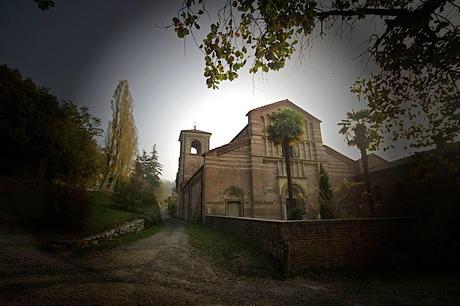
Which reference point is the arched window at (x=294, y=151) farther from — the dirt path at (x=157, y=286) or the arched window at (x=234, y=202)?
the dirt path at (x=157, y=286)

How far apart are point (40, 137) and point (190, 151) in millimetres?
20456

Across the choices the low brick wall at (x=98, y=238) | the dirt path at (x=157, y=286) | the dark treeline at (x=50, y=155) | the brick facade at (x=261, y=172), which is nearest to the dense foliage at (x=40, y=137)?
the dark treeline at (x=50, y=155)

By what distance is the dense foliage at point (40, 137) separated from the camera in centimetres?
1338

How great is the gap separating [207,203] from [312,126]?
1471 cm

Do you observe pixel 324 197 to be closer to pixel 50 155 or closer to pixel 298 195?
pixel 298 195

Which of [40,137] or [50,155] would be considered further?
[50,155]

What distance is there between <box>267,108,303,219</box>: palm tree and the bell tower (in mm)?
17815

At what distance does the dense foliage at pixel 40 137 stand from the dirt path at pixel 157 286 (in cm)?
945

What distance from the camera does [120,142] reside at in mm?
24375

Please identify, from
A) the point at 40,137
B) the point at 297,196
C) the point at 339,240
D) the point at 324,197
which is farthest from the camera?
the point at 297,196

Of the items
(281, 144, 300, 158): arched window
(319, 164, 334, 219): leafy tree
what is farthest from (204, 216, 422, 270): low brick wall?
(281, 144, 300, 158): arched window

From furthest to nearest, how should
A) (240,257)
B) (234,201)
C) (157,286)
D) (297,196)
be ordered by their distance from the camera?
1. (297,196)
2. (234,201)
3. (240,257)
4. (157,286)

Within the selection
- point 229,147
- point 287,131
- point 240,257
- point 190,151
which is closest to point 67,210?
point 240,257

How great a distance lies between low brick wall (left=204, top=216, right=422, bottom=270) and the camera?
24.3 feet
